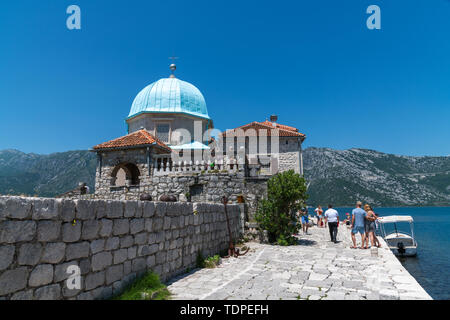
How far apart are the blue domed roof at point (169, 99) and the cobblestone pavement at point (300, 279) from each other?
49.4 ft

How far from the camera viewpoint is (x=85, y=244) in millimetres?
3811

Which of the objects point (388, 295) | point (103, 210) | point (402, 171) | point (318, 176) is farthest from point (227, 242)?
point (402, 171)

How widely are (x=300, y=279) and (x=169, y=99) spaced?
18180mm

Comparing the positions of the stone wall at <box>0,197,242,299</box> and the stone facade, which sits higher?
the stone facade

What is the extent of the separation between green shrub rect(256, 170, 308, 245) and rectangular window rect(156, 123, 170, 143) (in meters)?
11.4

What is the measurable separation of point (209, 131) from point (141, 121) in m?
5.84

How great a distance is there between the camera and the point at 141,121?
856 inches

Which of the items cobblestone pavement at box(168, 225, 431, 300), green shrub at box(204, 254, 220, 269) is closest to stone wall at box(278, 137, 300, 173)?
cobblestone pavement at box(168, 225, 431, 300)

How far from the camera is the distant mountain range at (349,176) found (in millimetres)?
106688

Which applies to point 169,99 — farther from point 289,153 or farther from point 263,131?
point 289,153

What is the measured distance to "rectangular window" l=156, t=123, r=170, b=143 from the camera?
21062mm

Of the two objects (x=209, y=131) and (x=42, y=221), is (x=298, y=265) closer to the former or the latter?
(x=42, y=221)
